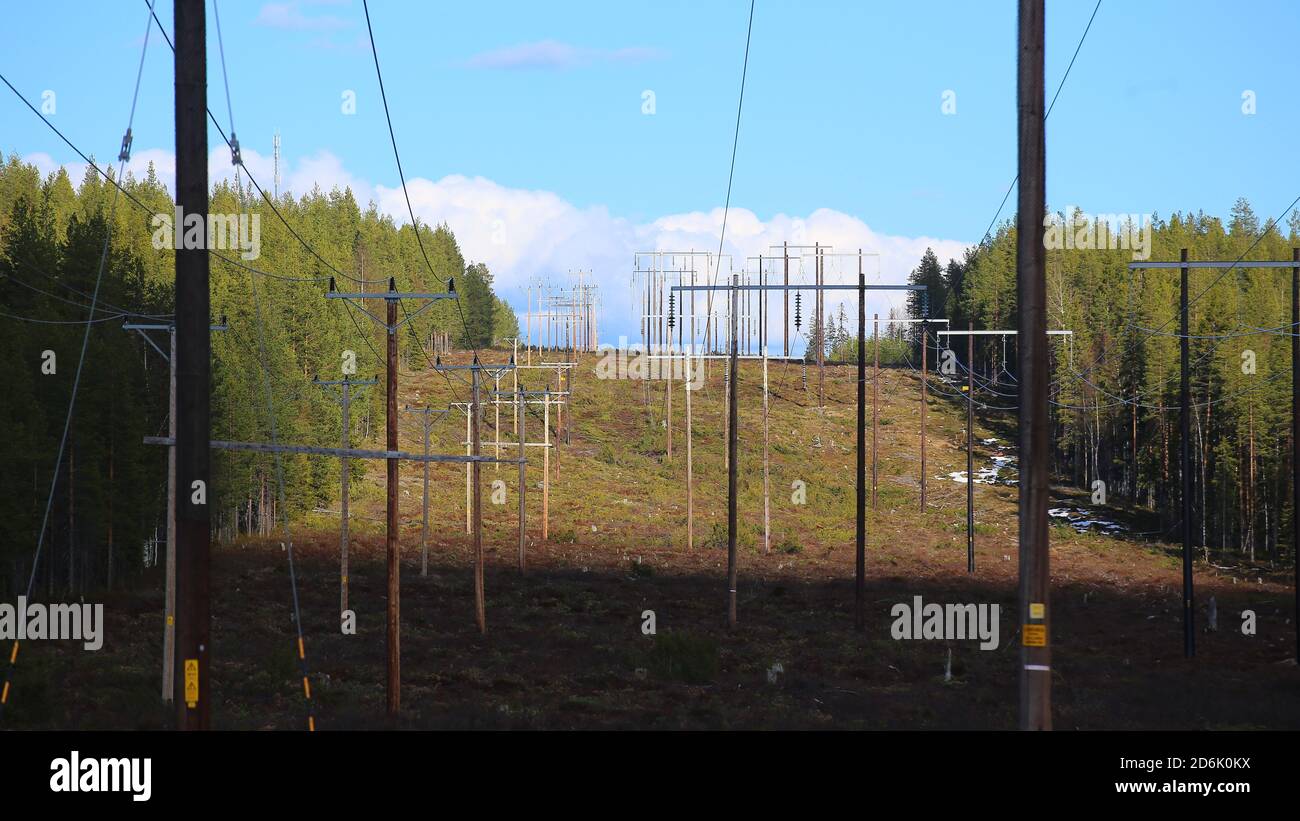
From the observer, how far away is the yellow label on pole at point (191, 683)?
12344 mm

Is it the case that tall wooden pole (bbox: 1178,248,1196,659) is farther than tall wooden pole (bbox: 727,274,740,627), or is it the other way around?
tall wooden pole (bbox: 727,274,740,627)

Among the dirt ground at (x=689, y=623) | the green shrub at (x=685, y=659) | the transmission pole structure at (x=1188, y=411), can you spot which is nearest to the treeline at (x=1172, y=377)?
the dirt ground at (x=689, y=623)

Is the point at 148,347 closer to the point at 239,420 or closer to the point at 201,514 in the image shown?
the point at 239,420

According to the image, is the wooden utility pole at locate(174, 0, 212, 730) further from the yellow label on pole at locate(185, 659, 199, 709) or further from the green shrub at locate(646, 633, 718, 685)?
the green shrub at locate(646, 633, 718, 685)

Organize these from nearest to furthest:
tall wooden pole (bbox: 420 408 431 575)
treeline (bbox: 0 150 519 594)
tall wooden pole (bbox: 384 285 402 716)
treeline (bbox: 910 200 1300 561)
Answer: tall wooden pole (bbox: 384 285 402 716) → tall wooden pole (bbox: 420 408 431 575) → treeline (bbox: 0 150 519 594) → treeline (bbox: 910 200 1300 561)

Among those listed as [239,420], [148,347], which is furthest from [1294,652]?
[148,347]

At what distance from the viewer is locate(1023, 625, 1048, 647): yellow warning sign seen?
45.4 ft

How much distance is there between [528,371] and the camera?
112688mm

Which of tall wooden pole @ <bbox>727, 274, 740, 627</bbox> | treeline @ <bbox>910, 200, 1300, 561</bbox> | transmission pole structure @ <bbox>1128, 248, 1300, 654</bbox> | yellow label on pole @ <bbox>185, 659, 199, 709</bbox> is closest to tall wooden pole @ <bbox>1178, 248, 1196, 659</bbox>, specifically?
transmission pole structure @ <bbox>1128, 248, 1300, 654</bbox>

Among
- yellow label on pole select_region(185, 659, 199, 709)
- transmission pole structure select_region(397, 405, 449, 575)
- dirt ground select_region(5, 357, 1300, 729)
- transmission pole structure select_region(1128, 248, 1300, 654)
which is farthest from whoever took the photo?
transmission pole structure select_region(397, 405, 449, 575)

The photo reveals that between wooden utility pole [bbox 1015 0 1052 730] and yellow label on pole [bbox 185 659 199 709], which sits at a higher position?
wooden utility pole [bbox 1015 0 1052 730]

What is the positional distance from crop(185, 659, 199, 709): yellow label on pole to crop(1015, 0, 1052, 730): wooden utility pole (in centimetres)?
879

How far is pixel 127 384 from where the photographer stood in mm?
50656
